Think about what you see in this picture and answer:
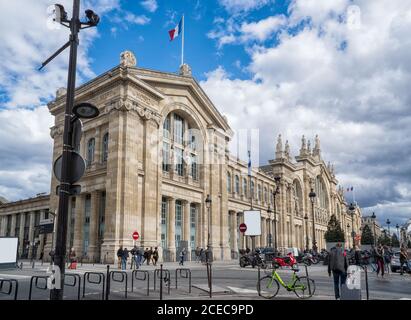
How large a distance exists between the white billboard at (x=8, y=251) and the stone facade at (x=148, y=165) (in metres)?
8.15

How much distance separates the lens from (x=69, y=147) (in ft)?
21.7

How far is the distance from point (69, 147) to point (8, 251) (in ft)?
69.9

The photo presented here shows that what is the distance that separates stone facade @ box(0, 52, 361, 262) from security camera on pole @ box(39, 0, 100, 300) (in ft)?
84.8

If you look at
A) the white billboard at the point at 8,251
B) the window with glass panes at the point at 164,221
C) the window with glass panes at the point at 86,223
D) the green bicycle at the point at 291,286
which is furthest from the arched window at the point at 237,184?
the green bicycle at the point at 291,286

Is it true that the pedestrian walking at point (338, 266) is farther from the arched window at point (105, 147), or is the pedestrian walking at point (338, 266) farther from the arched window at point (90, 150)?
the arched window at point (90, 150)

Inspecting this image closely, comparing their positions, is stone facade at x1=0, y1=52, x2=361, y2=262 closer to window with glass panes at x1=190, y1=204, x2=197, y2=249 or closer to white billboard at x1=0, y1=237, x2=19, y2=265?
window with glass panes at x1=190, y1=204, x2=197, y2=249

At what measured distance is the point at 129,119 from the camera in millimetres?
34406

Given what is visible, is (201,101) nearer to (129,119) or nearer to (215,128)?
(215,128)

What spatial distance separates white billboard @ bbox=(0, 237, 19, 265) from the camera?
78.8 ft

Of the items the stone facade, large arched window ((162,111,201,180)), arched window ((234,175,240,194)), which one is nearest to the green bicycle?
the stone facade

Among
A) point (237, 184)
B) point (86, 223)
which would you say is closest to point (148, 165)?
point (86, 223)

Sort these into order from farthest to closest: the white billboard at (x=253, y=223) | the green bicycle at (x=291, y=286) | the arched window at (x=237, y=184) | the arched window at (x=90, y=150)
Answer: the arched window at (x=237, y=184) < the arched window at (x=90, y=150) < the white billboard at (x=253, y=223) < the green bicycle at (x=291, y=286)

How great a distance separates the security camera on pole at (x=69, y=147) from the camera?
20.4 ft
